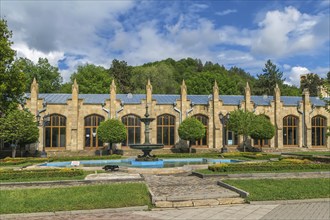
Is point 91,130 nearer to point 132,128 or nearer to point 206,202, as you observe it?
point 132,128

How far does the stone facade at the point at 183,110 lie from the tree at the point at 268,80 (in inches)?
1292

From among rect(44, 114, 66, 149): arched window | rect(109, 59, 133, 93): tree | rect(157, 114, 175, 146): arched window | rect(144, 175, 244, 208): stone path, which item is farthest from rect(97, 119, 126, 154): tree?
rect(109, 59, 133, 93): tree

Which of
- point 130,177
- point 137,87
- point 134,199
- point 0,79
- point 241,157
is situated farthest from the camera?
point 137,87

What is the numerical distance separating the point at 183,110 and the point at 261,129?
9.83 m

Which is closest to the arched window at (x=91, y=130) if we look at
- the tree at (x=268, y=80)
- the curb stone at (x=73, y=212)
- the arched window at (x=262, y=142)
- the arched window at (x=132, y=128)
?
the arched window at (x=132, y=128)

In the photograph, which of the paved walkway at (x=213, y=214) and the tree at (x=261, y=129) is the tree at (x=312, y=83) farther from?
the paved walkway at (x=213, y=214)

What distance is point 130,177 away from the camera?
17.5 meters

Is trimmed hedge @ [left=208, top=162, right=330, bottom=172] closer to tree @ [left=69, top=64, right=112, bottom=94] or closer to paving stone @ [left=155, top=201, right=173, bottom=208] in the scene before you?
paving stone @ [left=155, top=201, right=173, bottom=208]

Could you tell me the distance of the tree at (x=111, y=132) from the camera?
36594mm

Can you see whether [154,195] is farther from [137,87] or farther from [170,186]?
[137,87]

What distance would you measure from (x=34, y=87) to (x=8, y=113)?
7.86 meters

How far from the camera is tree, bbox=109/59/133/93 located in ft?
252

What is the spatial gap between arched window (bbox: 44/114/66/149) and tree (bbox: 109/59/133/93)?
3600 cm

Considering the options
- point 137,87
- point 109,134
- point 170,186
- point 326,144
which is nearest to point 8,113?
point 109,134
